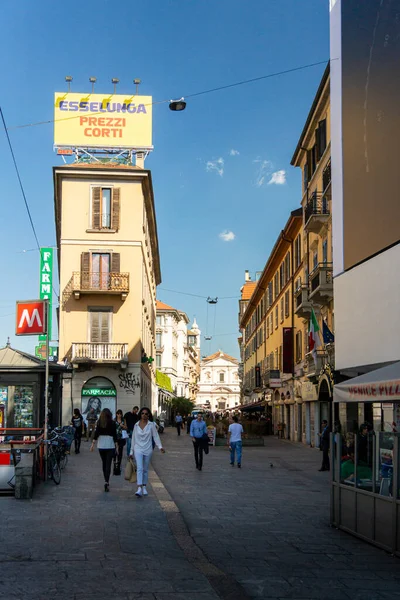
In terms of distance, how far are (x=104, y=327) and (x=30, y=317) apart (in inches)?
888

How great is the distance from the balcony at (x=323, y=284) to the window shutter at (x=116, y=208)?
14.4 meters

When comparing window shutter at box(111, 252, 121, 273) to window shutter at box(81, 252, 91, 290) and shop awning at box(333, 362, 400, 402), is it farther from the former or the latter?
shop awning at box(333, 362, 400, 402)

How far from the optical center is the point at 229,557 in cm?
812

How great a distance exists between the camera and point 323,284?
2916 cm

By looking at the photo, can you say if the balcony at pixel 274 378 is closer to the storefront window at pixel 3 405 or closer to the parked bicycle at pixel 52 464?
the storefront window at pixel 3 405

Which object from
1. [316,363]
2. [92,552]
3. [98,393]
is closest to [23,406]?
[92,552]

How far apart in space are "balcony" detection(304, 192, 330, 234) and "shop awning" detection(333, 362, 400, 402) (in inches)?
782

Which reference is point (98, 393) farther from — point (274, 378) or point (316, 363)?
point (316, 363)

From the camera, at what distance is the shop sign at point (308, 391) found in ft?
109

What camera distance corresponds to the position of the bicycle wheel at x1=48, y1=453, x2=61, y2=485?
15445 millimetres

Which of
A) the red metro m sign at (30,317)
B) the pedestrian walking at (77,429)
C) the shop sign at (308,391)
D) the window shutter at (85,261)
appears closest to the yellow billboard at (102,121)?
the window shutter at (85,261)

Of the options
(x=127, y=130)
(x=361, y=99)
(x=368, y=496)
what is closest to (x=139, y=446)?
(x=368, y=496)

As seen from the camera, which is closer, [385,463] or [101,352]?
[385,463]

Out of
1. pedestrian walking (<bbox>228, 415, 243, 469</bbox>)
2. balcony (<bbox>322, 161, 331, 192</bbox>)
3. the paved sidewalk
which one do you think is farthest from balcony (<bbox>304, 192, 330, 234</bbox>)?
the paved sidewalk
